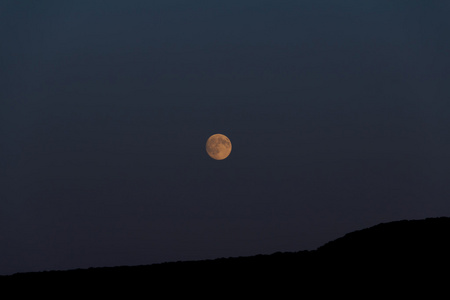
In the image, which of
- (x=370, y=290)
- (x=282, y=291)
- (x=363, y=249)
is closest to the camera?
(x=370, y=290)

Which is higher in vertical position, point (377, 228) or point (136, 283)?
point (377, 228)

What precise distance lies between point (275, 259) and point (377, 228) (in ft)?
15.2

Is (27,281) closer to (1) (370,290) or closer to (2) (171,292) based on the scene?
(2) (171,292)

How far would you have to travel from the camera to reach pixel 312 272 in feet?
59.0

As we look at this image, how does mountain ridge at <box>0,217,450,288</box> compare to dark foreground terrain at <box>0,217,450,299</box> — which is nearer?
dark foreground terrain at <box>0,217,450,299</box>

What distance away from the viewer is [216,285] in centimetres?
1755

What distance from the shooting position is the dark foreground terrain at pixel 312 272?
51.4ft

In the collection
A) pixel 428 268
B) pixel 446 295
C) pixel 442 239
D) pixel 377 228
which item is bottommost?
pixel 446 295

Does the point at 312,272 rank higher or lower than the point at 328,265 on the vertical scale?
lower

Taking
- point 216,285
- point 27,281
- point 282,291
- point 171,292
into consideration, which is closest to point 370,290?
point 282,291

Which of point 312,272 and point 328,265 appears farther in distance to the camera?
point 328,265

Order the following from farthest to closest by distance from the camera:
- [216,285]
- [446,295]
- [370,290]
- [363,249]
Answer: [363,249]
[216,285]
[370,290]
[446,295]

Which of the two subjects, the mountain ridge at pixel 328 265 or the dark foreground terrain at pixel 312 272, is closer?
the dark foreground terrain at pixel 312 272

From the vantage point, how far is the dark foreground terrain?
15679 millimetres
